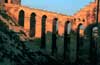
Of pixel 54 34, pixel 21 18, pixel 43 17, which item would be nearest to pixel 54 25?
pixel 54 34

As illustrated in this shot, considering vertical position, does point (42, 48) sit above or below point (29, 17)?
below

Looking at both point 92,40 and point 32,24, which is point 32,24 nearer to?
point 32,24

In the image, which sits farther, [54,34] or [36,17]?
[54,34]

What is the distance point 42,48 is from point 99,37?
598 centimetres

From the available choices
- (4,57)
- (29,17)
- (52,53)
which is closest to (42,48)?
(52,53)

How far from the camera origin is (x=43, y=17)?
4600cm

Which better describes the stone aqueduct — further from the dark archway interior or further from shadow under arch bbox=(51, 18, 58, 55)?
shadow under arch bbox=(51, 18, 58, 55)

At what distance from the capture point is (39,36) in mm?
45656

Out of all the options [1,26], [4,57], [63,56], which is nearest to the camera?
[4,57]

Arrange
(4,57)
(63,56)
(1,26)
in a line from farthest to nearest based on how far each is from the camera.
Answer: (63,56) → (1,26) → (4,57)

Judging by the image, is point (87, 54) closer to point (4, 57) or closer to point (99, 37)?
point (99, 37)

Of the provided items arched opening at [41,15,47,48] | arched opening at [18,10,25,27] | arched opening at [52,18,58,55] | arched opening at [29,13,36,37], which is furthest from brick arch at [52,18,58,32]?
arched opening at [18,10,25,27]

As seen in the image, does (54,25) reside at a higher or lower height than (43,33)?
higher

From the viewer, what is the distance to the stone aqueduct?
45.0 m
